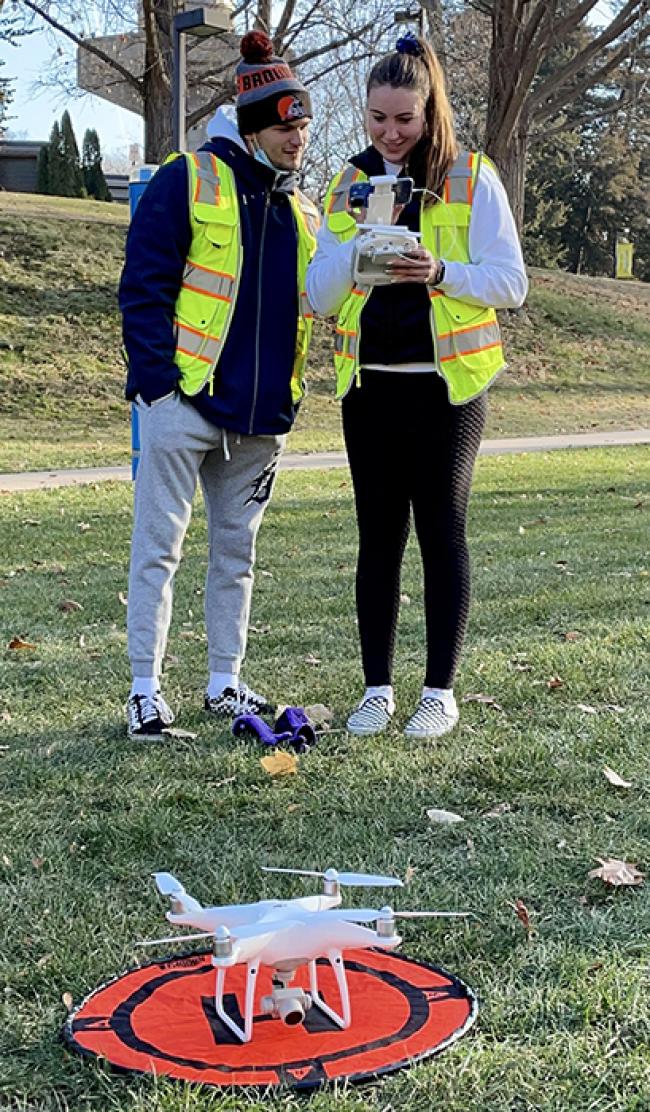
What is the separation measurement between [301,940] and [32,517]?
766 centimetres

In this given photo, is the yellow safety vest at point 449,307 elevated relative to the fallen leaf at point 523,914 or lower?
elevated

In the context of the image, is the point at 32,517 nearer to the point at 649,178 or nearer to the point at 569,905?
the point at 569,905

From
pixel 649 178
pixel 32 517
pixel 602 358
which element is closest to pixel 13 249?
pixel 602 358

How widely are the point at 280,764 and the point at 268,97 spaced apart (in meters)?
1.92

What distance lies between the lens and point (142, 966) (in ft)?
8.05

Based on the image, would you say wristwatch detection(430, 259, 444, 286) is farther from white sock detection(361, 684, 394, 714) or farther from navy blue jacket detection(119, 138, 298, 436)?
white sock detection(361, 684, 394, 714)

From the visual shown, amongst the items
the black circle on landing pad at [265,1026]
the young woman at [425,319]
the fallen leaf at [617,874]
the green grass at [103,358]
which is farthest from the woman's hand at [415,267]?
the green grass at [103,358]

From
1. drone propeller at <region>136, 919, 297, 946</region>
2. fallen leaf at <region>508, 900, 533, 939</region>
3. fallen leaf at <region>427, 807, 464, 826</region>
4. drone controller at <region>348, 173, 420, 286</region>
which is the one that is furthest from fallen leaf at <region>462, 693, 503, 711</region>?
drone propeller at <region>136, 919, 297, 946</region>

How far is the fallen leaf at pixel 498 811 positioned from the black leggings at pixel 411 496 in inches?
29.1

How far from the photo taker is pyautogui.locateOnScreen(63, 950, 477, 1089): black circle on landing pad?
2066 mm

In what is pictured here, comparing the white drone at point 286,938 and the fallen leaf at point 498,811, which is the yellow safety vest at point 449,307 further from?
the white drone at point 286,938

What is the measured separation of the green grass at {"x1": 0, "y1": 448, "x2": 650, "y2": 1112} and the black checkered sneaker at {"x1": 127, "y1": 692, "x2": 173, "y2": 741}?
8 centimetres

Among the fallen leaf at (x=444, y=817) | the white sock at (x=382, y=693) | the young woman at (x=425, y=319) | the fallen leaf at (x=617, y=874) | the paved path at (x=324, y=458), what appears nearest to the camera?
the fallen leaf at (x=617, y=874)

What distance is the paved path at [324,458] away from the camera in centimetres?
1170
